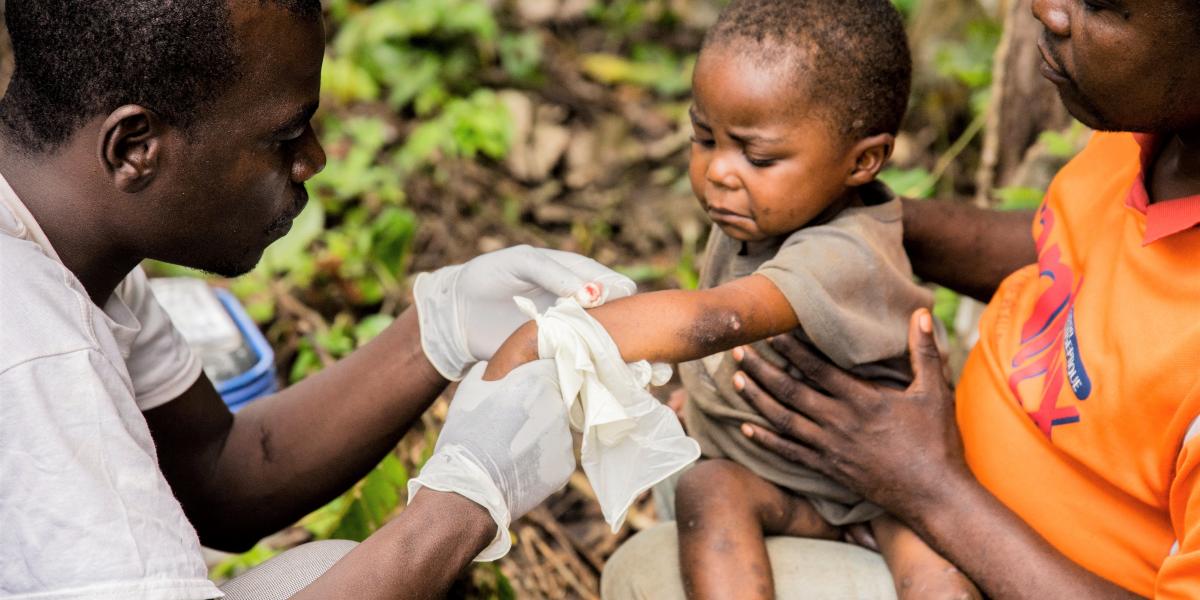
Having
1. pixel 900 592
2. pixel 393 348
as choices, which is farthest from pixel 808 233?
pixel 393 348

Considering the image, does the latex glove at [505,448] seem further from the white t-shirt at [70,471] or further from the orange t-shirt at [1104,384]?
the orange t-shirt at [1104,384]

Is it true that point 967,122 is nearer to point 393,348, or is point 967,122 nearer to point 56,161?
point 393,348

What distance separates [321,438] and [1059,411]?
1.32m

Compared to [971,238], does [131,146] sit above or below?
above

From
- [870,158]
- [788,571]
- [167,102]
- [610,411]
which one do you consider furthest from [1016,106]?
[167,102]

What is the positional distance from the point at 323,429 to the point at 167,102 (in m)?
0.80

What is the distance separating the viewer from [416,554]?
150 cm

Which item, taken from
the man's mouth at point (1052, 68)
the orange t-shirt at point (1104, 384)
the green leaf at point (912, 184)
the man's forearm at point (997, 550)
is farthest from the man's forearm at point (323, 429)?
the green leaf at point (912, 184)

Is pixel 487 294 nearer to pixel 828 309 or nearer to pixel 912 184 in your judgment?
pixel 828 309

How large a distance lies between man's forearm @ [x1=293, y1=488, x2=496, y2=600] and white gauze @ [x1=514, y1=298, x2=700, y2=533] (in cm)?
23

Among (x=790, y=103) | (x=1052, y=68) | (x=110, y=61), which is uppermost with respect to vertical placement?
(x=110, y=61)

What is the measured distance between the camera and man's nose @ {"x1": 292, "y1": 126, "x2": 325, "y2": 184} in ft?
5.64

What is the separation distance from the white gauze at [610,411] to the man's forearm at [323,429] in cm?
47

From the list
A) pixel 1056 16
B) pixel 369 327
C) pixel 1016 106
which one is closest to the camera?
pixel 1056 16
